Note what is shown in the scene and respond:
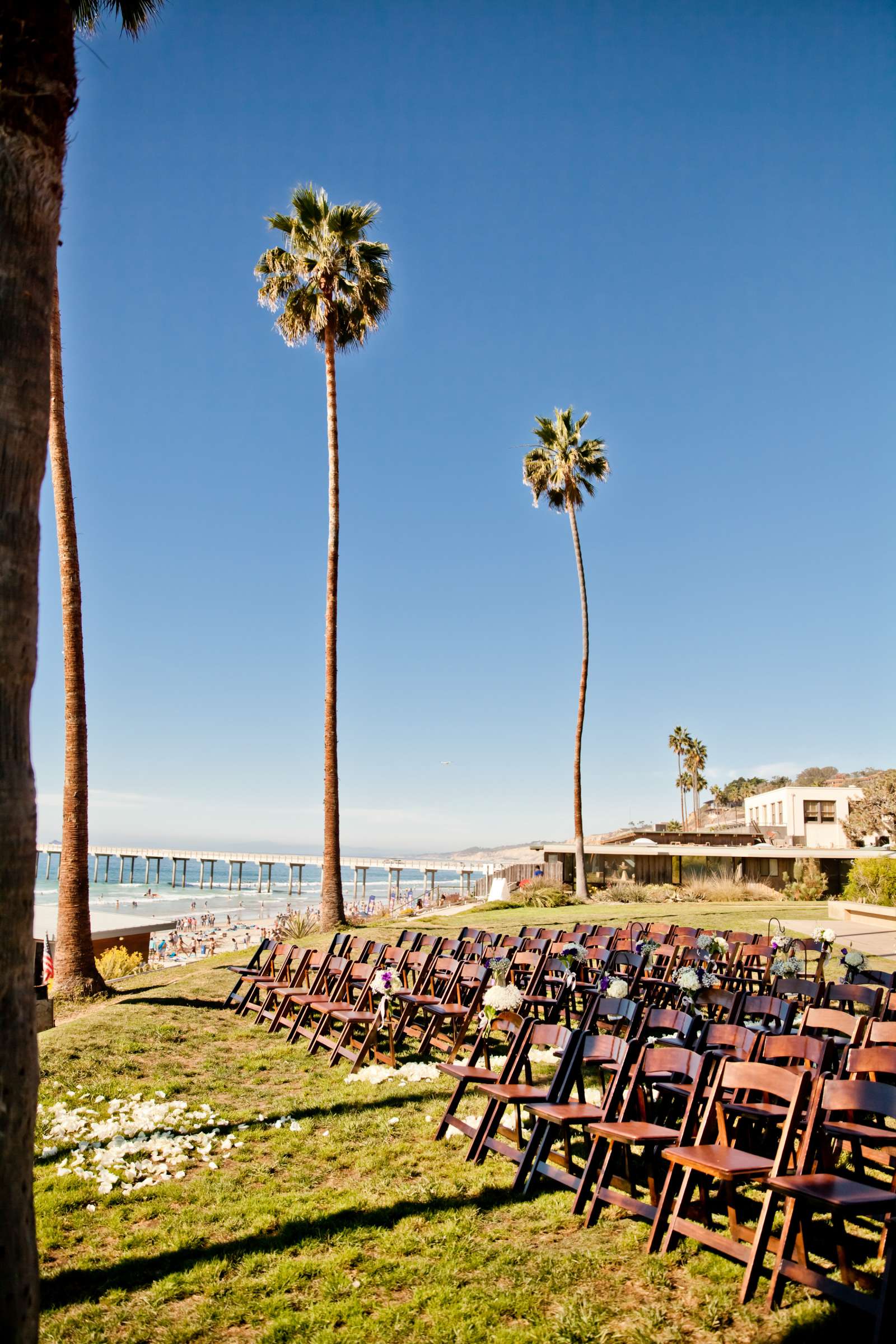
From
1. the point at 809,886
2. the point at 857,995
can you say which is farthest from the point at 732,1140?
the point at 809,886

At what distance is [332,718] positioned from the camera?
19047 millimetres

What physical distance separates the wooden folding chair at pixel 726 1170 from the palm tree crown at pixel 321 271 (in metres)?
19.0

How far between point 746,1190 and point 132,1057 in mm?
5910

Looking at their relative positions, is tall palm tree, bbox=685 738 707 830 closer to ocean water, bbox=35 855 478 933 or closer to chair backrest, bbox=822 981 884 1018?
ocean water, bbox=35 855 478 933

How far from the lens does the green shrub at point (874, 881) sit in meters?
21.7

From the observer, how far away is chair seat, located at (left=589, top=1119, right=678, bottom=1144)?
435 cm

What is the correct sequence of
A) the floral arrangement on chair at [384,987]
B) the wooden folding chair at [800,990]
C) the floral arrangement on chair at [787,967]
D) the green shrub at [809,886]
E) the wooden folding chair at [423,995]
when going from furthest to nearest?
the green shrub at [809,886] < the wooden folding chair at [423,995] < the floral arrangement on chair at [787,967] < the floral arrangement on chair at [384,987] < the wooden folding chair at [800,990]

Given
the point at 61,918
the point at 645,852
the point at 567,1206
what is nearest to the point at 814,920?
the point at 645,852

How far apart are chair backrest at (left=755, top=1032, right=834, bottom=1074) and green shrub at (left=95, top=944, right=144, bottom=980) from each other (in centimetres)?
1431

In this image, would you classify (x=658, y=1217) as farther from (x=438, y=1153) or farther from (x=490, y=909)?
(x=490, y=909)

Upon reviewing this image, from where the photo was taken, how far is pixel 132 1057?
8.38 metres

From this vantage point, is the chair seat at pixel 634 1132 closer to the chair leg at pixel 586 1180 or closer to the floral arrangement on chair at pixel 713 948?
the chair leg at pixel 586 1180

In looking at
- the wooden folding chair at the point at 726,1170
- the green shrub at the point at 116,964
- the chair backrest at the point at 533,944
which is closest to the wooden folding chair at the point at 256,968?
the chair backrest at the point at 533,944

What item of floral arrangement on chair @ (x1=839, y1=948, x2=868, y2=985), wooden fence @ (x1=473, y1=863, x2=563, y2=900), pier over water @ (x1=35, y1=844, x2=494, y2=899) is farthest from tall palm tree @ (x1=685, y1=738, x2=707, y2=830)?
floral arrangement on chair @ (x1=839, y1=948, x2=868, y2=985)
